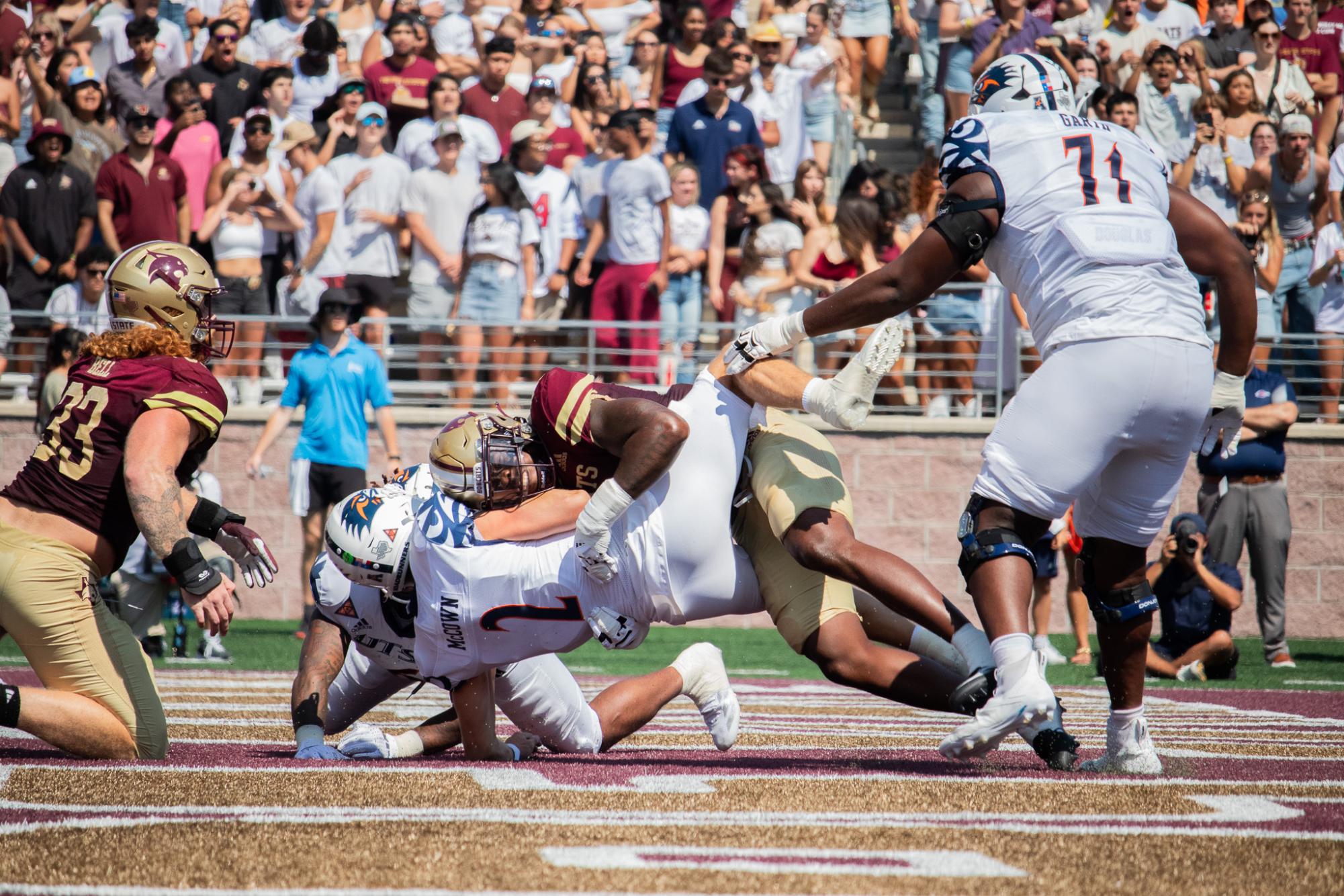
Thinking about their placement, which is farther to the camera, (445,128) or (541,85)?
(541,85)

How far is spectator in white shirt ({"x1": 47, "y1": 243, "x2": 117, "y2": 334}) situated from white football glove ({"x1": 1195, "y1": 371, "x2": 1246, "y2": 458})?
9.04 metres

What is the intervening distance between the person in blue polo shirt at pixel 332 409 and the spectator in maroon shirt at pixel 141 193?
232 cm

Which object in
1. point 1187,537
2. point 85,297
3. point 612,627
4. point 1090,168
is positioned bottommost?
point 1187,537

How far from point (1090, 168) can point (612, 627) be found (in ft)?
6.19

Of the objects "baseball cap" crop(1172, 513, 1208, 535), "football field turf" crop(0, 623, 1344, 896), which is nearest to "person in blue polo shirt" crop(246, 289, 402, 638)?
"football field turf" crop(0, 623, 1344, 896)

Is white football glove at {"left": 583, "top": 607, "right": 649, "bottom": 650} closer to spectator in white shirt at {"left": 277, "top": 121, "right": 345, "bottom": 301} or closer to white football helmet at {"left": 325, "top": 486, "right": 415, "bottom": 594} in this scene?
white football helmet at {"left": 325, "top": 486, "right": 415, "bottom": 594}

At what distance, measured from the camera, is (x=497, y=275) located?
12.0 m

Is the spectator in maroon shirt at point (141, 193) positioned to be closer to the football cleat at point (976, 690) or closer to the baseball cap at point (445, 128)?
the baseball cap at point (445, 128)

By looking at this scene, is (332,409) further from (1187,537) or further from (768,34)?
(1187,537)

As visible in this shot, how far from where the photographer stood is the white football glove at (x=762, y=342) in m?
4.63

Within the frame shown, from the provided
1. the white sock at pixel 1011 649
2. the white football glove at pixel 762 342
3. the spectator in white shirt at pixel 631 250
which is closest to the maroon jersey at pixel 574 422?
the white football glove at pixel 762 342

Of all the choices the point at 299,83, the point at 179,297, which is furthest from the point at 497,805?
the point at 299,83

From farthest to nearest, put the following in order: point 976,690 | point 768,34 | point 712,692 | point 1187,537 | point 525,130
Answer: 1. point 768,34
2. point 525,130
3. point 1187,537
4. point 712,692
5. point 976,690

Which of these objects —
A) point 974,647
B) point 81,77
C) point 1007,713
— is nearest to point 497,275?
point 81,77
